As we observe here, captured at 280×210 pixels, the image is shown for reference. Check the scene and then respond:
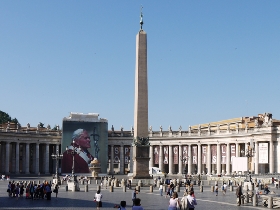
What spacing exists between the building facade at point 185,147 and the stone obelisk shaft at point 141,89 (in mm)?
32447

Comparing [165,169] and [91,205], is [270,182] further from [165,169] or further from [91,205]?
[165,169]

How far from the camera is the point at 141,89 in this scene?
158ft

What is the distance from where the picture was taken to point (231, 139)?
87312 mm

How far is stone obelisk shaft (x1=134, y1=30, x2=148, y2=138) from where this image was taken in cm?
4816

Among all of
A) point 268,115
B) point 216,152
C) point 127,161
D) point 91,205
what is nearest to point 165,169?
point 127,161

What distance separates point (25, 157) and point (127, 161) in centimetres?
1869

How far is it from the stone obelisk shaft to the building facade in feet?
106

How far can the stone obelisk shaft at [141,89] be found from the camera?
48.2 metres

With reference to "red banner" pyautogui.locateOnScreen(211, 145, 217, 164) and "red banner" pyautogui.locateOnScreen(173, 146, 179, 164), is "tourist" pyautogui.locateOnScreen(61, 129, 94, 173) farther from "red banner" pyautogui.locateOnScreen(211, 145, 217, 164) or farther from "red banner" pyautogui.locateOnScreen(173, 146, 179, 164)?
"red banner" pyautogui.locateOnScreen(211, 145, 217, 164)

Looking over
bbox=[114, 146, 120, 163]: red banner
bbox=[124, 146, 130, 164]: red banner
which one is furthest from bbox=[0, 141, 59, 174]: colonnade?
bbox=[124, 146, 130, 164]: red banner

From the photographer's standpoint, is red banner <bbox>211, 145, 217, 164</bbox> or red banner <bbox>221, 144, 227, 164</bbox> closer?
red banner <bbox>221, 144, 227, 164</bbox>

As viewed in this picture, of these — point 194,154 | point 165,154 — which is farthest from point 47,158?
point 194,154

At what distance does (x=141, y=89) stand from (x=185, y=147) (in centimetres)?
4889

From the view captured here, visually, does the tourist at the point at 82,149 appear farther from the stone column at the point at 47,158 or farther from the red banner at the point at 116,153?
the red banner at the point at 116,153
